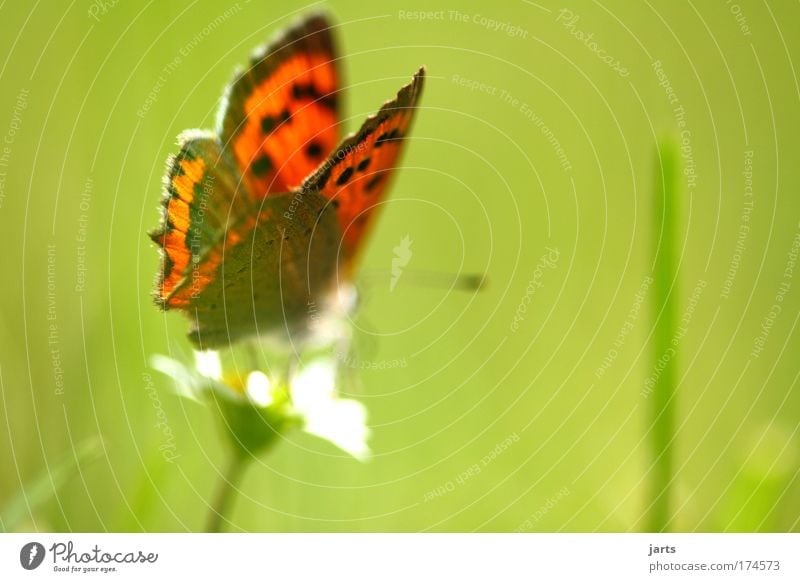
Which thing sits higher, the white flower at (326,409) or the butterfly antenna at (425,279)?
the butterfly antenna at (425,279)

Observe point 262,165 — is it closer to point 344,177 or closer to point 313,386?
point 344,177

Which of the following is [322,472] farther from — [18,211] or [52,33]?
[52,33]

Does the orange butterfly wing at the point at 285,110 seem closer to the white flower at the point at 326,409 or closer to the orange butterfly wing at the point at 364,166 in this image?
the orange butterfly wing at the point at 364,166

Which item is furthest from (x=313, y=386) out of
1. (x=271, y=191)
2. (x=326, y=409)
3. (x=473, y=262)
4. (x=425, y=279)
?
(x=473, y=262)
